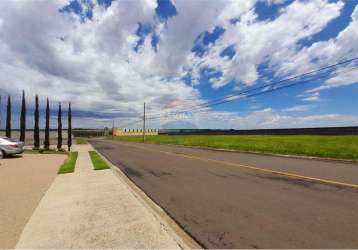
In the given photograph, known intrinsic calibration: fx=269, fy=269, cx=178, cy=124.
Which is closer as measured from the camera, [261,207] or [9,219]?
[9,219]

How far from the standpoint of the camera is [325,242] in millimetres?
4121

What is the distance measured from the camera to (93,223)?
5.23 meters

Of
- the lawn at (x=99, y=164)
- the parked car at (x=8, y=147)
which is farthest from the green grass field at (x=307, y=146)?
the parked car at (x=8, y=147)

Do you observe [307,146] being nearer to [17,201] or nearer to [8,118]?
[17,201]

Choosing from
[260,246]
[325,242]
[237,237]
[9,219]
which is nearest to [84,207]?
[9,219]

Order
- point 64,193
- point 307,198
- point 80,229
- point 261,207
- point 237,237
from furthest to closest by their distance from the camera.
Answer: point 64,193
point 307,198
point 261,207
point 80,229
point 237,237

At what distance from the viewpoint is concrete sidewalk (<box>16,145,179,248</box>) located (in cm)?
431

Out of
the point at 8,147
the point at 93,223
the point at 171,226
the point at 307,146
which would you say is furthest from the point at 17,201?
the point at 307,146

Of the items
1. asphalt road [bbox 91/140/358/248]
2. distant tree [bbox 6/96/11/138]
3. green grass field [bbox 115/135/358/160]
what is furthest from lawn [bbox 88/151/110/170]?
distant tree [bbox 6/96/11/138]

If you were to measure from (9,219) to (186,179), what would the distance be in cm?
592

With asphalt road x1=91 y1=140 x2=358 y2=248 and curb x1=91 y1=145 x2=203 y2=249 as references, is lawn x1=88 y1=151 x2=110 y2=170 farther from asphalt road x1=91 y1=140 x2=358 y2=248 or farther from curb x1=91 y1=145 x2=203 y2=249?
curb x1=91 y1=145 x2=203 y2=249

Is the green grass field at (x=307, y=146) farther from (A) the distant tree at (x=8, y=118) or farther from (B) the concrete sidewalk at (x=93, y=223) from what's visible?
(A) the distant tree at (x=8, y=118)

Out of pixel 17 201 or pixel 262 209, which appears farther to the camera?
pixel 17 201

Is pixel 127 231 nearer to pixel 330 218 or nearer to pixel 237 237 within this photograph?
pixel 237 237
